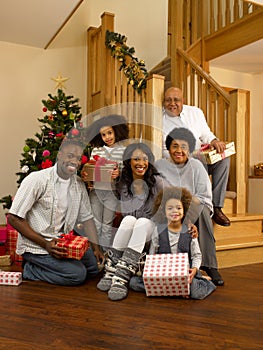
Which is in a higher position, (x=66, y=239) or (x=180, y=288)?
(x=66, y=239)

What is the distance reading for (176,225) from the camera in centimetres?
254

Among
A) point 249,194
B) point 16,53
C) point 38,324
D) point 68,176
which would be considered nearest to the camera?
point 38,324

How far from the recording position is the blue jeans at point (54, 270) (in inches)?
100

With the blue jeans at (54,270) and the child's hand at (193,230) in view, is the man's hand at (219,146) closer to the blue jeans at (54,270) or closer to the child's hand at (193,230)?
the child's hand at (193,230)

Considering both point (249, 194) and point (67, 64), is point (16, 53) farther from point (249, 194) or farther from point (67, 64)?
point (249, 194)

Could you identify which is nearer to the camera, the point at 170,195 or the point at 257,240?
the point at 170,195

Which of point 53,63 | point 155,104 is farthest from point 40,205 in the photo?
point 53,63

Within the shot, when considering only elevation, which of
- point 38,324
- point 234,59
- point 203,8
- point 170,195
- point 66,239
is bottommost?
point 38,324

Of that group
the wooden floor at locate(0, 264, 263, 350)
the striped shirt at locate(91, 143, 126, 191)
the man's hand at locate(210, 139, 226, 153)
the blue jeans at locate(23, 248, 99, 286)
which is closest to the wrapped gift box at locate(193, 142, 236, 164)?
the man's hand at locate(210, 139, 226, 153)

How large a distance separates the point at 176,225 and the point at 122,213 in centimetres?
41

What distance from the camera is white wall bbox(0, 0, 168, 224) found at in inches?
188

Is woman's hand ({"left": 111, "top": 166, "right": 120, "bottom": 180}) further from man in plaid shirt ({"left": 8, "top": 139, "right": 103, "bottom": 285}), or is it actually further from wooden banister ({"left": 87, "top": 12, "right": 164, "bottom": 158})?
wooden banister ({"left": 87, "top": 12, "right": 164, "bottom": 158})

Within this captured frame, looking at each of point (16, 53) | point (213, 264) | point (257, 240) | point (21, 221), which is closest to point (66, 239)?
point (21, 221)

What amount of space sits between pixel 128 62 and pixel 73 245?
213 cm
